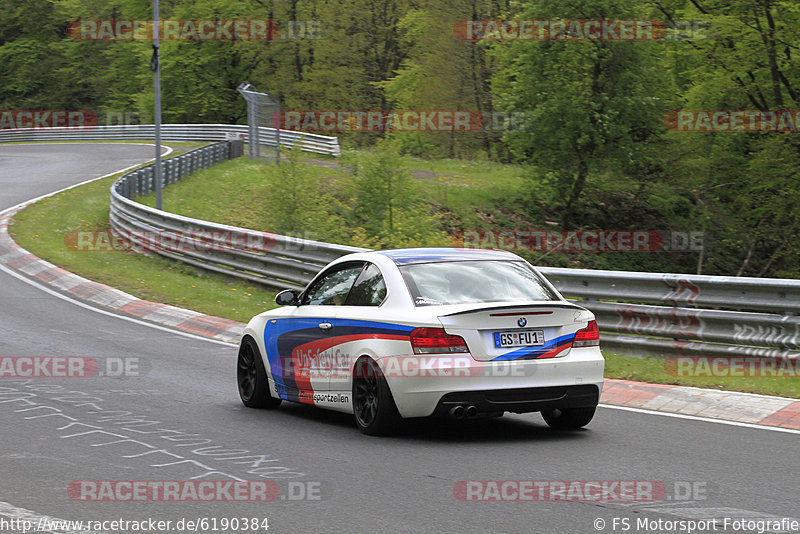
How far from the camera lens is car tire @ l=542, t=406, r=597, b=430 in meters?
8.25

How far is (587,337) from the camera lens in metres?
7.97

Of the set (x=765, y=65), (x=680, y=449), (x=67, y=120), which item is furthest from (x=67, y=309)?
(x=67, y=120)

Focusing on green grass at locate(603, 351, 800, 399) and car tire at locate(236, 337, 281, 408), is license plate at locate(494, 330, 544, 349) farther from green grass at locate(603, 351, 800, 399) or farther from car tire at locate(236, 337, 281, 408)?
green grass at locate(603, 351, 800, 399)

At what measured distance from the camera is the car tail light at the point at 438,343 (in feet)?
24.7

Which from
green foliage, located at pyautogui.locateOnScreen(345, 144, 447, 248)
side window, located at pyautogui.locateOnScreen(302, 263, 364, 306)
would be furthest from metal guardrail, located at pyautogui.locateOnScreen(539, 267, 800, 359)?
green foliage, located at pyautogui.locateOnScreen(345, 144, 447, 248)

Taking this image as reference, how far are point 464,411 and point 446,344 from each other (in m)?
0.53

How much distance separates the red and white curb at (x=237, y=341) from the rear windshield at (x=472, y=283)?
2.01m

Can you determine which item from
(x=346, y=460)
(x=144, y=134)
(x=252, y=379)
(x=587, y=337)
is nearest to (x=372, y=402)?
(x=346, y=460)

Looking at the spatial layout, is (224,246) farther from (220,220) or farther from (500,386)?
(500,386)

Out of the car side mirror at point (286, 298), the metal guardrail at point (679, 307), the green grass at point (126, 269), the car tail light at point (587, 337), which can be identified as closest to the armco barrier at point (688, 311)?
the metal guardrail at point (679, 307)

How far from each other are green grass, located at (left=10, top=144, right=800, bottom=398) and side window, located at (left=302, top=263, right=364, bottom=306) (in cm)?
357

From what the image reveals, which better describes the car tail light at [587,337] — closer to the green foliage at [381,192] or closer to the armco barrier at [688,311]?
the armco barrier at [688,311]

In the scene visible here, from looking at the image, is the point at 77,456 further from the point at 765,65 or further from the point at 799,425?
the point at 765,65

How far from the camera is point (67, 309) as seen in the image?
1680 centimetres
